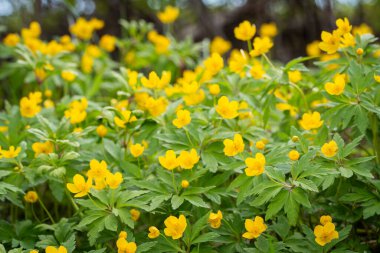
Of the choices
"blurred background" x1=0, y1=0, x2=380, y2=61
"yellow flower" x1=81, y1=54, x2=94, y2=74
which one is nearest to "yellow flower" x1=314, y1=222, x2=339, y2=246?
"yellow flower" x1=81, y1=54, x2=94, y2=74

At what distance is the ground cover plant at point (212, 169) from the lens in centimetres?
178

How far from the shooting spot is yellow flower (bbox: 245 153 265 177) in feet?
5.78

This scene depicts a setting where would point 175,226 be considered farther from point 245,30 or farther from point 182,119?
point 245,30

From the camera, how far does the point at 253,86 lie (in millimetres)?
2555

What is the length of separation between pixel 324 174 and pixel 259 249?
0.36 metres

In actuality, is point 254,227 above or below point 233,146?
below

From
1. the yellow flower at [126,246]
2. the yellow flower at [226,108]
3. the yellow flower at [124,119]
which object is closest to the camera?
the yellow flower at [126,246]

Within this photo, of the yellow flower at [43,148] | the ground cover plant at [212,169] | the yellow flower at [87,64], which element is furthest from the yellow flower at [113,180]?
the yellow flower at [87,64]

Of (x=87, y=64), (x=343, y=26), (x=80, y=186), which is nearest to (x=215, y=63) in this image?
(x=343, y=26)

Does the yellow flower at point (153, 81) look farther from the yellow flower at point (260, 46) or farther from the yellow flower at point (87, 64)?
the yellow flower at point (87, 64)

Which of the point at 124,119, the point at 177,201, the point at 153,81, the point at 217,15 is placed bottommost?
the point at 217,15

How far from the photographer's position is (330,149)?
5.91 ft

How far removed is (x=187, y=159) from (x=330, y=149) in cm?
55

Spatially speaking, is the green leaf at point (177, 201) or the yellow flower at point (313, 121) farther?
the yellow flower at point (313, 121)
